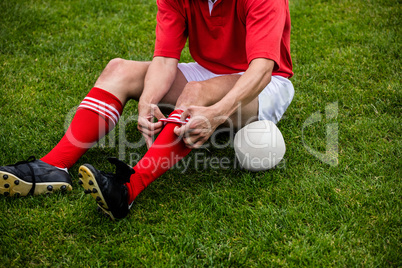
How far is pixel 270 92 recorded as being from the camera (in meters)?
2.37

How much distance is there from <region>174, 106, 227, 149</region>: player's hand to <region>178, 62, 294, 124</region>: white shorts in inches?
19.0

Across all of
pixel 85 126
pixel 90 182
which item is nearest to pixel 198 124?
pixel 90 182

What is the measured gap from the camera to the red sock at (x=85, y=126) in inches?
87.7

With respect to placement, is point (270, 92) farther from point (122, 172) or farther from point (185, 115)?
point (122, 172)

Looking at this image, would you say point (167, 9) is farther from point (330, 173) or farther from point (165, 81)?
point (330, 173)

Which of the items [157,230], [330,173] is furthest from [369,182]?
[157,230]

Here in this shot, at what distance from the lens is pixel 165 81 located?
2352 millimetres

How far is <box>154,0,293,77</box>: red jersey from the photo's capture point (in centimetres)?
216

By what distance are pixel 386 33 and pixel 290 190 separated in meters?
2.54

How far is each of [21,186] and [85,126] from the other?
0.48 metres

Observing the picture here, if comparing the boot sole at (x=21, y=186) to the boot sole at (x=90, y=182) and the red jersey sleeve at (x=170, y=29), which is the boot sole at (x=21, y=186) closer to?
the boot sole at (x=90, y=182)

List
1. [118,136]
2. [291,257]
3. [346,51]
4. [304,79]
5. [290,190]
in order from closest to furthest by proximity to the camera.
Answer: [291,257] → [290,190] → [118,136] → [304,79] → [346,51]

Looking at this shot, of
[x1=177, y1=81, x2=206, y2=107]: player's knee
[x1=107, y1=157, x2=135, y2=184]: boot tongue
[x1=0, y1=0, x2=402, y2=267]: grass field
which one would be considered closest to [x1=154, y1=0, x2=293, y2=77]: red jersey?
[x1=177, y1=81, x2=206, y2=107]: player's knee

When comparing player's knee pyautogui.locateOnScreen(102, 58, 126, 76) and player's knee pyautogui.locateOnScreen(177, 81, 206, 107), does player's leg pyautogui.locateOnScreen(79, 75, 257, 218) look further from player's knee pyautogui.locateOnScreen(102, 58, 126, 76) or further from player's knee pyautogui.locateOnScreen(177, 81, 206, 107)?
player's knee pyautogui.locateOnScreen(102, 58, 126, 76)
